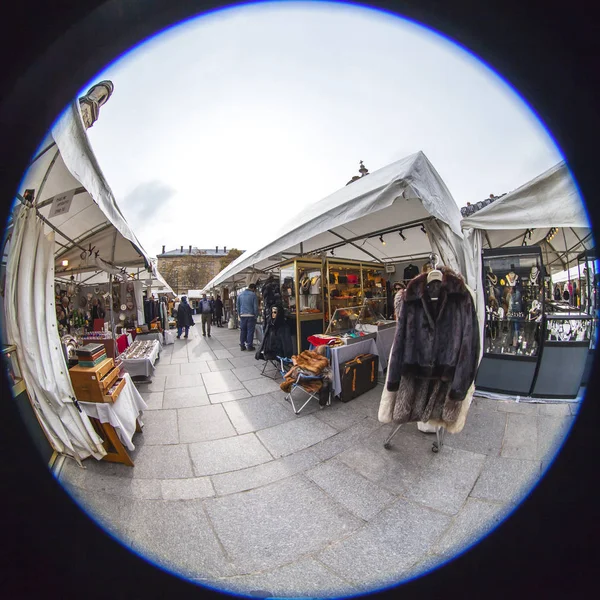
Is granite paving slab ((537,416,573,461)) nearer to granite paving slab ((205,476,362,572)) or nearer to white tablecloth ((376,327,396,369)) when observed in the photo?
granite paving slab ((205,476,362,572))

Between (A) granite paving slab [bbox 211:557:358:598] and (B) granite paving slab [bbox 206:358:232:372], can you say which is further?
(B) granite paving slab [bbox 206:358:232:372]

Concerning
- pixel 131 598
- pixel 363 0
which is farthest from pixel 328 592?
pixel 363 0

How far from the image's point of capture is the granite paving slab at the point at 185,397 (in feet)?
9.66

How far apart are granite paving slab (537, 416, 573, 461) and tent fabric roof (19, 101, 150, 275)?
13.5ft

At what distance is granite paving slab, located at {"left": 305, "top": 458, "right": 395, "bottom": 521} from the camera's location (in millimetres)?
1452

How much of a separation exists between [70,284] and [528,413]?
812 centimetres

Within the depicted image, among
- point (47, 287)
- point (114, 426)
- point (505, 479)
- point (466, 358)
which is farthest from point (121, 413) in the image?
point (505, 479)

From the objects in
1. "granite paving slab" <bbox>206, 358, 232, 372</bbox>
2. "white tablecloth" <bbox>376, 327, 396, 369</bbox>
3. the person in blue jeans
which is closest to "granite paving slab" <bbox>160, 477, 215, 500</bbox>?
"granite paving slab" <bbox>206, 358, 232, 372</bbox>

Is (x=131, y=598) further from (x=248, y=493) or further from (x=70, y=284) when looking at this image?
(x=70, y=284)

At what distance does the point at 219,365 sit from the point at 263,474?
3526mm

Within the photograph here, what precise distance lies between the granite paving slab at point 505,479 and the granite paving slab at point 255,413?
5.88 ft

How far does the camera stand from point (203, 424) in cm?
245

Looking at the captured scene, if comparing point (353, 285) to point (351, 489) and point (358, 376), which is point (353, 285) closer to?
point (358, 376)

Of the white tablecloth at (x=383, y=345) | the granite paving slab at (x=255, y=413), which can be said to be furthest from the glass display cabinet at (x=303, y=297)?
the granite paving slab at (x=255, y=413)
